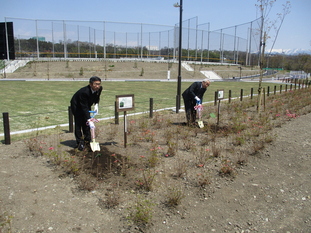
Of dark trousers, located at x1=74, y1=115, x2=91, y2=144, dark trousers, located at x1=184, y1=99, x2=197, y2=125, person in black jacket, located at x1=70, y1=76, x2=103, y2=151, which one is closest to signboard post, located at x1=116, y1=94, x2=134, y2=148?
person in black jacket, located at x1=70, y1=76, x2=103, y2=151

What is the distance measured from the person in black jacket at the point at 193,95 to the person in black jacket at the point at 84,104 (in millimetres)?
3194

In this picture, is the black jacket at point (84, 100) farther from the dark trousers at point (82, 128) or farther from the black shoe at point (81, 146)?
the black shoe at point (81, 146)

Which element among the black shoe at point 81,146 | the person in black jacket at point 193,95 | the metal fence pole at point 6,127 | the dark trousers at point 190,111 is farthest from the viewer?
the dark trousers at point 190,111

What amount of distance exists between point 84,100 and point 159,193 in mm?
2711

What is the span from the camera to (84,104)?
5.91m

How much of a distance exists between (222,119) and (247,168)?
4253 mm

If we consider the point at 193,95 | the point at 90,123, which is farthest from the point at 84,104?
the point at 193,95

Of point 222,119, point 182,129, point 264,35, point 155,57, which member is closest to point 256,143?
point 182,129

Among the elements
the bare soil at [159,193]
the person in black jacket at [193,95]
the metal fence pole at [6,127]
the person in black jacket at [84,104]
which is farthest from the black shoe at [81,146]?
the person in black jacket at [193,95]

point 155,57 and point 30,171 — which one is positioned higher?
point 155,57

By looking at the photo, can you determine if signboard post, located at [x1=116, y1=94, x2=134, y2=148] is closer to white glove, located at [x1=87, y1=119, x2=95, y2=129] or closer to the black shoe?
white glove, located at [x1=87, y1=119, x2=95, y2=129]

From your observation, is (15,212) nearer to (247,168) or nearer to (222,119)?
(247,168)

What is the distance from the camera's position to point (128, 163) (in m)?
5.45

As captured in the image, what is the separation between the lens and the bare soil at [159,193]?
3.67 metres
